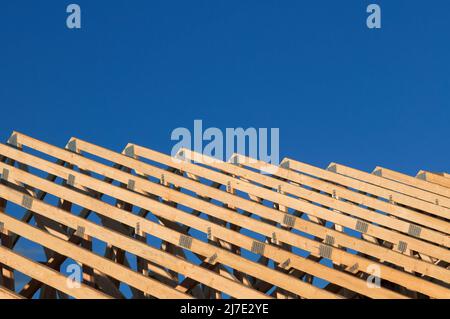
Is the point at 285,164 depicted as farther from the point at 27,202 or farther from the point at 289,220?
the point at 27,202

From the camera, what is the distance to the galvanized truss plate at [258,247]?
9094mm

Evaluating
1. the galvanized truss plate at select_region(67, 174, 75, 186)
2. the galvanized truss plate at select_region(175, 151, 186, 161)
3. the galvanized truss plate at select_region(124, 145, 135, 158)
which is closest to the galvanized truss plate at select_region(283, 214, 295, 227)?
the galvanized truss plate at select_region(67, 174, 75, 186)

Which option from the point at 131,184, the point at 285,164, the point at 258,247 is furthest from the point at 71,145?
the point at 258,247

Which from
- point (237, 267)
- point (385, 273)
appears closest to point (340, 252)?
point (385, 273)

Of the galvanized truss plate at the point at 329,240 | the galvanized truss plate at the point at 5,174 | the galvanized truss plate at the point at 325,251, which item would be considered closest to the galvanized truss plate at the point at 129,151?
the galvanized truss plate at the point at 5,174

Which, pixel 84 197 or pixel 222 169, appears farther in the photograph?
pixel 222 169

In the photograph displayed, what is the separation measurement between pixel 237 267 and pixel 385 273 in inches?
62.0

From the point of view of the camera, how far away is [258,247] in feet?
30.0

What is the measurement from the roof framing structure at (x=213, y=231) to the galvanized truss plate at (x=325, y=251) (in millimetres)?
12

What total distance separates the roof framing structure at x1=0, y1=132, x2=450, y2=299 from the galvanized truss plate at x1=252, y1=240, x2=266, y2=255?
0.07 ft

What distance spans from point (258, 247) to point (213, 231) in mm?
769

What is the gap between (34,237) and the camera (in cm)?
863

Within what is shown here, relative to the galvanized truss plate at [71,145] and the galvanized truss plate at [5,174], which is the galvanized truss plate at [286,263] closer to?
the galvanized truss plate at [5,174]
